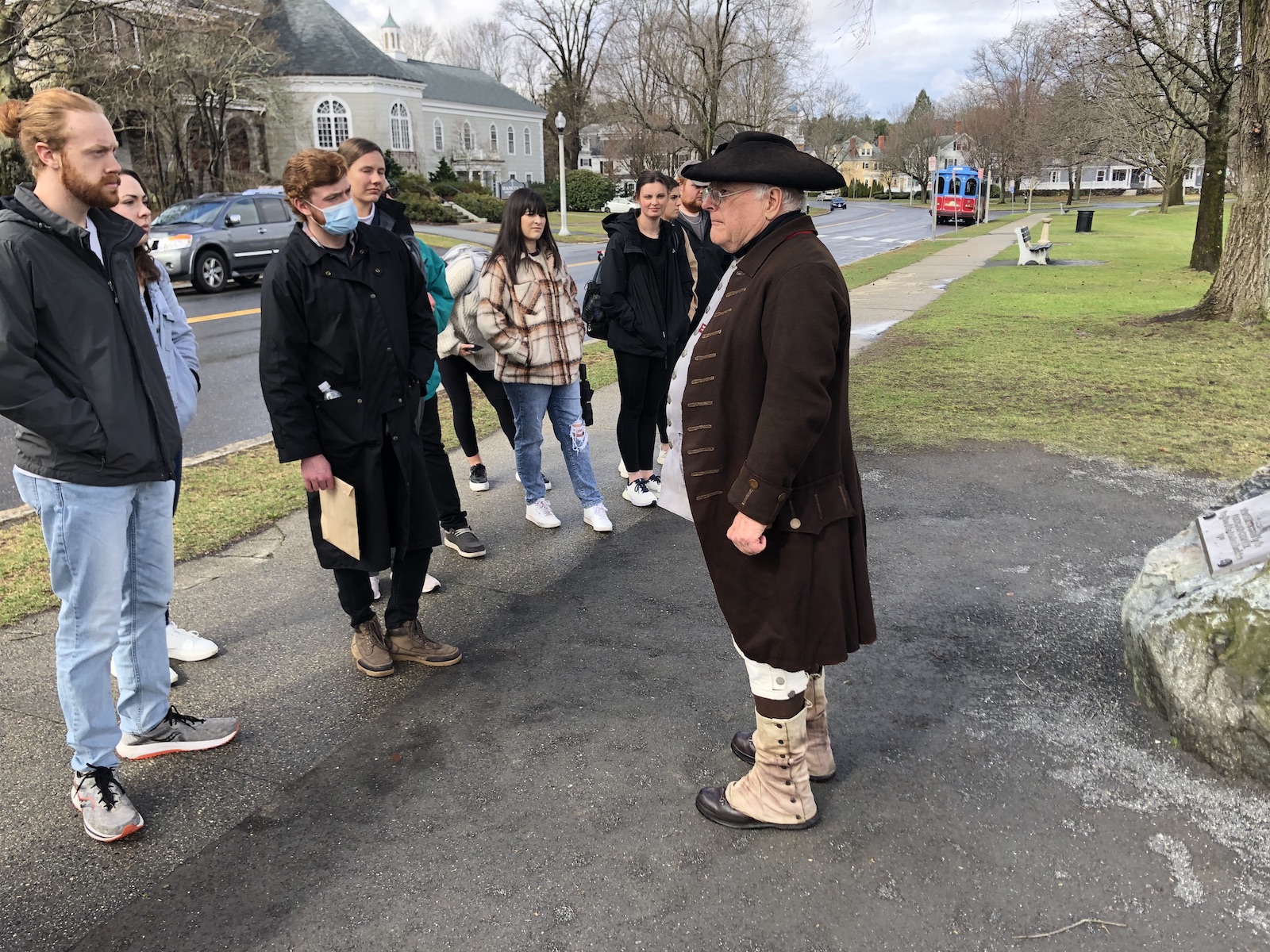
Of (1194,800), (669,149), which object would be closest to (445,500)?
(1194,800)

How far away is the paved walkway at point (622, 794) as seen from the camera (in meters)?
2.45

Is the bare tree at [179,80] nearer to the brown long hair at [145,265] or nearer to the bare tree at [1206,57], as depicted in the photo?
the bare tree at [1206,57]

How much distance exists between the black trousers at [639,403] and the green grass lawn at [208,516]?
1.93m

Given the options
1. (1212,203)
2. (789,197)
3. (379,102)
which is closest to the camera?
(789,197)

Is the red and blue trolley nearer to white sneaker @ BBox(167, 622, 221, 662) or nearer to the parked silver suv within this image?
the parked silver suv

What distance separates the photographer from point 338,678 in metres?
3.76

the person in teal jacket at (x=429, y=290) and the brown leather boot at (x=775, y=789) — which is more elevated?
the person in teal jacket at (x=429, y=290)

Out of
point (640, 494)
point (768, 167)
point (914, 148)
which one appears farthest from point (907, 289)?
point (914, 148)

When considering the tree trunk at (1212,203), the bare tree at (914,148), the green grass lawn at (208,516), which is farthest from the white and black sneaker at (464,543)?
the bare tree at (914,148)

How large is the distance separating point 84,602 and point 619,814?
5.76ft

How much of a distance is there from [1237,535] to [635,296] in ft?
10.7

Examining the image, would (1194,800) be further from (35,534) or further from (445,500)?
(35,534)

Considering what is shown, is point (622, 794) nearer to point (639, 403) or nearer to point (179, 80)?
point (639, 403)

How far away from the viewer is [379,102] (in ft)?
177
